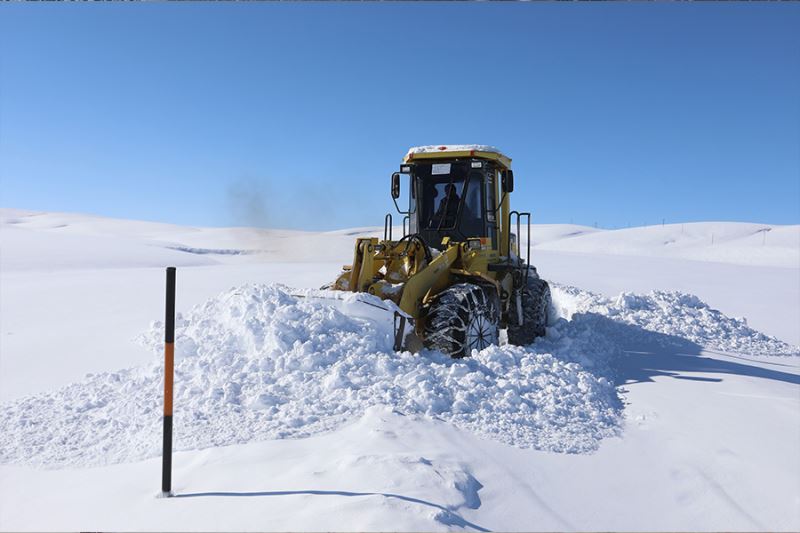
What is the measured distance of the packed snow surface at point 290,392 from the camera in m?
4.30

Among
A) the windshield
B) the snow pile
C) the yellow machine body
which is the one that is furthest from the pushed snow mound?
the snow pile

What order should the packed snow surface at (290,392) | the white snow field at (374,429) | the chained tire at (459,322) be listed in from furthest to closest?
1. the chained tire at (459,322)
2. the packed snow surface at (290,392)
3. the white snow field at (374,429)

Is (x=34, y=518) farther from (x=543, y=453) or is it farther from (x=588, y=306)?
(x=588, y=306)

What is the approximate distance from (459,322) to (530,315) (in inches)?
107

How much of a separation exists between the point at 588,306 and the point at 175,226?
7161cm

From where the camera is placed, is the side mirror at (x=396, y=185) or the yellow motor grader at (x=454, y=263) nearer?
the yellow motor grader at (x=454, y=263)

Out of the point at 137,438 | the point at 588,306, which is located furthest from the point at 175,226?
the point at 137,438

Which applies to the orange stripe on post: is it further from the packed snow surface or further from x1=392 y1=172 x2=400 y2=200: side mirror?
x1=392 y1=172 x2=400 y2=200: side mirror

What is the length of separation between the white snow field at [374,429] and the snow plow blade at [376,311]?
0.41 feet

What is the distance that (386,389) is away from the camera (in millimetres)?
5059

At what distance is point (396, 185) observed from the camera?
850 centimetres

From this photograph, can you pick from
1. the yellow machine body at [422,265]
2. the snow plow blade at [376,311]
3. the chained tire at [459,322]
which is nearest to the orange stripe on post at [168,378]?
the snow plow blade at [376,311]

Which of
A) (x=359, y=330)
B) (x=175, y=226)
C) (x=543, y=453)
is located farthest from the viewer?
(x=175, y=226)

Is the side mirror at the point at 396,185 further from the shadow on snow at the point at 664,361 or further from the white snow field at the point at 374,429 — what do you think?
the shadow on snow at the point at 664,361
